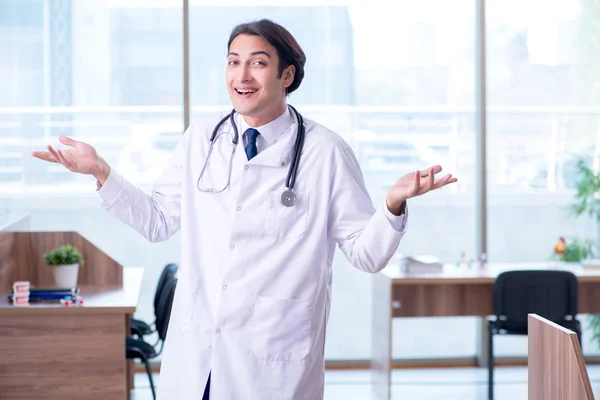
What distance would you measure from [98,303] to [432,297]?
6.24 feet

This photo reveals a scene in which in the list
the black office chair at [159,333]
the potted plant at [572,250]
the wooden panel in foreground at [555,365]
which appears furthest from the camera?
the potted plant at [572,250]

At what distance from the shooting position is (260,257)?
2.08m

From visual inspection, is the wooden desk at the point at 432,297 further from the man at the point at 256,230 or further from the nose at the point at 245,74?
the nose at the point at 245,74

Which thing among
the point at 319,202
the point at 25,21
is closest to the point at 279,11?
the point at 25,21

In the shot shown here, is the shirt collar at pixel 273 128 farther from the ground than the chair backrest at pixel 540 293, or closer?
farther from the ground

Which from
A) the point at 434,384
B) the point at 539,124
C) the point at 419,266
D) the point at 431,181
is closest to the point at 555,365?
the point at 431,181

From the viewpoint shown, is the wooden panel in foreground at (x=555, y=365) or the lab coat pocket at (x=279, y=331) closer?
the wooden panel in foreground at (x=555, y=365)

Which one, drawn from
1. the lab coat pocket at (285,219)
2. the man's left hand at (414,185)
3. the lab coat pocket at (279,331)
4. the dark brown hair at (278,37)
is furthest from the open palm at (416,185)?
the dark brown hair at (278,37)

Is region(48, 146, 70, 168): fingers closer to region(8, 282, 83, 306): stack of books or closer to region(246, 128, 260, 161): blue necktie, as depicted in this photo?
region(246, 128, 260, 161): blue necktie

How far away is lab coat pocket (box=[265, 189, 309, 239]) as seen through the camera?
2.10 metres

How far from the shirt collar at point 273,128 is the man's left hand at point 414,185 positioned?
0.41 m

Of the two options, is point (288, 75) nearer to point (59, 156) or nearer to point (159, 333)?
point (59, 156)

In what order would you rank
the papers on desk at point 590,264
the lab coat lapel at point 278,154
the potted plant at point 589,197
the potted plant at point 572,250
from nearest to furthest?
1. the lab coat lapel at point 278,154
2. the papers on desk at point 590,264
3. the potted plant at point 572,250
4. the potted plant at point 589,197

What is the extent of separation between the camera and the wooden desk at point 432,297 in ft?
14.9
